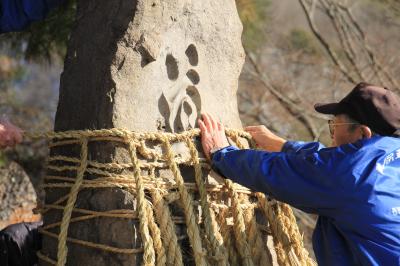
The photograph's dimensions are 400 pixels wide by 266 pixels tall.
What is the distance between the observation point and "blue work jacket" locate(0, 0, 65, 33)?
225 centimetres

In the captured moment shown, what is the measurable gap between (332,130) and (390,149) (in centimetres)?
21

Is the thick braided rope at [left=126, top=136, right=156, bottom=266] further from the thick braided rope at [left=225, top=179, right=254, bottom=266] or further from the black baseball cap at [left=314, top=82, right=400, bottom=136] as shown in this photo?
the black baseball cap at [left=314, top=82, right=400, bottom=136]

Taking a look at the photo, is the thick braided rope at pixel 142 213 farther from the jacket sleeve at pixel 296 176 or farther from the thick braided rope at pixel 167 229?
the jacket sleeve at pixel 296 176

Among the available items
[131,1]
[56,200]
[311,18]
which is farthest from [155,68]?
[311,18]

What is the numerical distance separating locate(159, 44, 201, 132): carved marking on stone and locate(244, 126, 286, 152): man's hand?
0.89ft

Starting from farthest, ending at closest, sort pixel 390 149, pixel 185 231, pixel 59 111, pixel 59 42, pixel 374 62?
1. pixel 374 62
2. pixel 59 42
3. pixel 59 111
4. pixel 185 231
5. pixel 390 149

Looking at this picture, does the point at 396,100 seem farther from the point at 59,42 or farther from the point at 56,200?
the point at 59,42

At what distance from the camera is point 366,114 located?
1.81 metres

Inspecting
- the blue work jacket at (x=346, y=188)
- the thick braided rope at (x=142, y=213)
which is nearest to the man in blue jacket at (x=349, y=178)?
the blue work jacket at (x=346, y=188)

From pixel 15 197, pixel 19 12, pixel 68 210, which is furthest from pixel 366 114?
pixel 15 197

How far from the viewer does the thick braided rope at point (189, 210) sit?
1.83m

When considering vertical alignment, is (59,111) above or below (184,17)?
below

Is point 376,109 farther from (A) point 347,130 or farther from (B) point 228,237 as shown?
(B) point 228,237

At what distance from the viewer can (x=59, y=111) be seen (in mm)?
2049
